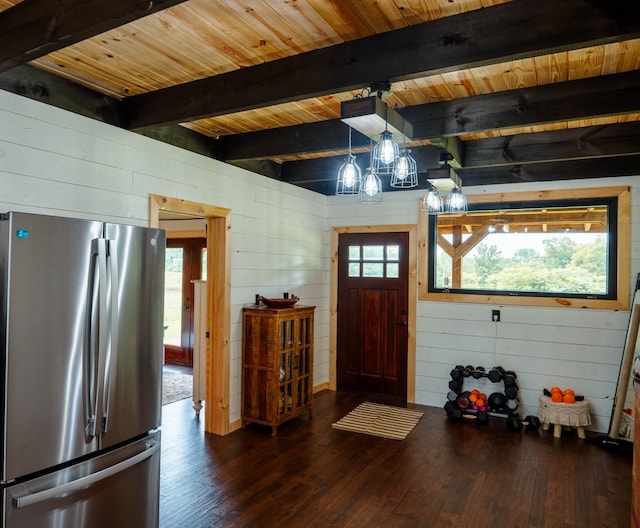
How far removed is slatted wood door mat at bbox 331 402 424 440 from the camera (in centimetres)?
442

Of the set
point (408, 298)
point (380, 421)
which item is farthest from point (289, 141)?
point (380, 421)

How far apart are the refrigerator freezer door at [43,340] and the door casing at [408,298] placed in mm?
3910

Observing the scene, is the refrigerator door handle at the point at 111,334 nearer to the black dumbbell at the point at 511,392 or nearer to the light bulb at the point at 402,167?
the light bulb at the point at 402,167

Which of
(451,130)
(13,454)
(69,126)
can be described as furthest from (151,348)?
(451,130)

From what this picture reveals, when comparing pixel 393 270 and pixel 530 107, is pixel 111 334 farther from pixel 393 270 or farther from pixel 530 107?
pixel 393 270

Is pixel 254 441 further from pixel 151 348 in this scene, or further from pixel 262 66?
pixel 262 66

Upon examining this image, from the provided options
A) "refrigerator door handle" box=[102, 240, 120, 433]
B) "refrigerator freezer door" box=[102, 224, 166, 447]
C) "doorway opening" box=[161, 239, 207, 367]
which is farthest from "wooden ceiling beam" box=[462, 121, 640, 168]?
"doorway opening" box=[161, 239, 207, 367]

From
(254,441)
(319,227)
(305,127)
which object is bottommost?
(254,441)

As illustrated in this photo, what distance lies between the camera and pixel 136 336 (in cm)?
252

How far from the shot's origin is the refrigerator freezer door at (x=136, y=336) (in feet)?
7.83

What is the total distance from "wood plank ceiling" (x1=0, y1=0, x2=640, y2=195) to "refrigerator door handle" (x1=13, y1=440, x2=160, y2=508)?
6.46 feet

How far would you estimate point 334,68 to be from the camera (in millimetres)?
2365

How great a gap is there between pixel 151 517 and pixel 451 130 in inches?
120

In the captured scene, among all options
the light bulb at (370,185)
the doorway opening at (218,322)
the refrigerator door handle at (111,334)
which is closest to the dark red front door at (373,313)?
the doorway opening at (218,322)
